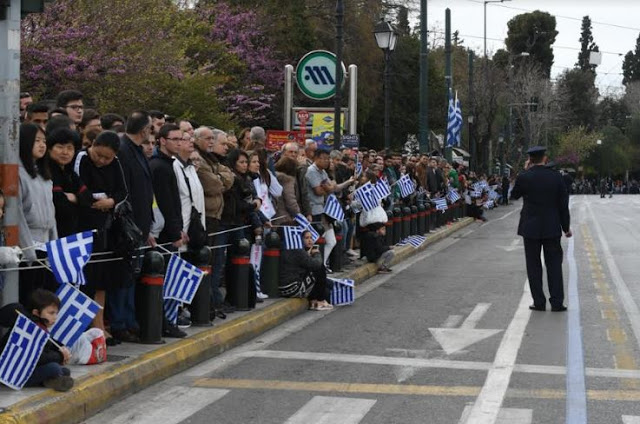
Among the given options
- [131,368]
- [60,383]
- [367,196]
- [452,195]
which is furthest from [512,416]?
[452,195]

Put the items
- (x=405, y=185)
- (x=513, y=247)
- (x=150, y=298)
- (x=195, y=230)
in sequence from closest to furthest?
(x=150, y=298)
(x=195, y=230)
(x=405, y=185)
(x=513, y=247)

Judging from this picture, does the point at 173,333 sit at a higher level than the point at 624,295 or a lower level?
higher

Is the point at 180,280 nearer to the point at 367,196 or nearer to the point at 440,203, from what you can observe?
the point at 367,196

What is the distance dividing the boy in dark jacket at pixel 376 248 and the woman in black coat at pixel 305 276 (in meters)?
4.57

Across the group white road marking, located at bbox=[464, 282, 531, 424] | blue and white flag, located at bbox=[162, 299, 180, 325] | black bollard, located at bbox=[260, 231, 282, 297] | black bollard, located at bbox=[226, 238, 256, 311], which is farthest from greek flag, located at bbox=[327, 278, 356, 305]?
blue and white flag, located at bbox=[162, 299, 180, 325]

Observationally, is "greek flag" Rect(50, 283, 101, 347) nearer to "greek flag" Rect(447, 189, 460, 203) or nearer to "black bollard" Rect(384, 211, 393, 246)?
"black bollard" Rect(384, 211, 393, 246)

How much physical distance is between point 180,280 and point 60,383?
2.67 metres

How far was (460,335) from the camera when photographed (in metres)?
11.2

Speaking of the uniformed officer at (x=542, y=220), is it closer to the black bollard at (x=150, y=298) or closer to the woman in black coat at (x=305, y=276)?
the woman in black coat at (x=305, y=276)

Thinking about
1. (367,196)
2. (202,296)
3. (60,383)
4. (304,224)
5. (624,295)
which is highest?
(367,196)

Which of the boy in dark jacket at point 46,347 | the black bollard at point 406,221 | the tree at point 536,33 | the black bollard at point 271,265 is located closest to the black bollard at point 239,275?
the black bollard at point 271,265

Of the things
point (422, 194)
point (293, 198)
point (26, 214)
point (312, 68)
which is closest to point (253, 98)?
point (422, 194)

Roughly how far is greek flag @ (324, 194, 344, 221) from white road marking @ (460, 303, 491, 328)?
272 cm

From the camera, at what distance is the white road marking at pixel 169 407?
294 inches
